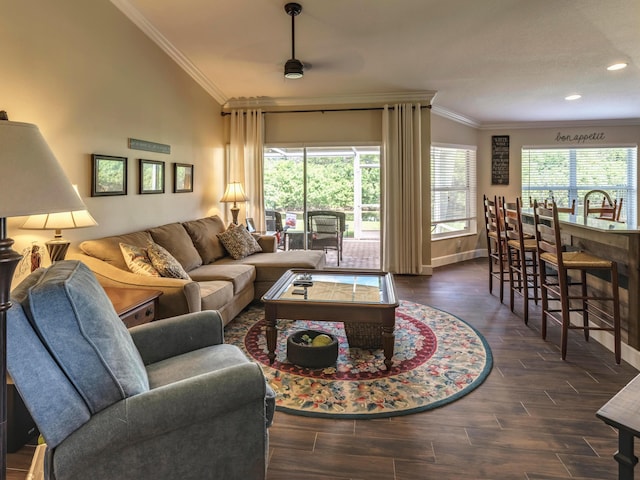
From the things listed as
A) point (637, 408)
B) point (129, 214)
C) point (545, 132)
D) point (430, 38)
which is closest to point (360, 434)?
point (637, 408)

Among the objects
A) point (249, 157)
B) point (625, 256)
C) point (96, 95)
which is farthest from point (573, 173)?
point (96, 95)

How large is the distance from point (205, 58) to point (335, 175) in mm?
2454

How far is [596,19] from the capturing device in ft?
10.9

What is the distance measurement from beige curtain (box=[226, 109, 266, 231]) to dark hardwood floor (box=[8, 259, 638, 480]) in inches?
161

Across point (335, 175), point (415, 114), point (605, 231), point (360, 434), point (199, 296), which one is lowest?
point (360, 434)

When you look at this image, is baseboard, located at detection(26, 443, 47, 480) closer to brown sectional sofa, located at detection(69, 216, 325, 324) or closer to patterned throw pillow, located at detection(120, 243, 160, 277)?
brown sectional sofa, located at detection(69, 216, 325, 324)

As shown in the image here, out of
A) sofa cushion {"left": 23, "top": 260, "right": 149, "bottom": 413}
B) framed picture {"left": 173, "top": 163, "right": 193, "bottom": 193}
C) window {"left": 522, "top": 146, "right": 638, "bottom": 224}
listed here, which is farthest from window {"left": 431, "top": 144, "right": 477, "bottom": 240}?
sofa cushion {"left": 23, "top": 260, "right": 149, "bottom": 413}

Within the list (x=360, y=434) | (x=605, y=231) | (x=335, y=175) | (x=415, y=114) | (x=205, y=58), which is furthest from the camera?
(x=335, y=175)

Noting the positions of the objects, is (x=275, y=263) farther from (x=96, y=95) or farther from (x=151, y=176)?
(x=96, y=95)

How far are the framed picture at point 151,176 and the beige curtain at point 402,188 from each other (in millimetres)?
3020

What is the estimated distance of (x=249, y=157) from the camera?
19.4 ft

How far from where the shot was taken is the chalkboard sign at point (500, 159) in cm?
728

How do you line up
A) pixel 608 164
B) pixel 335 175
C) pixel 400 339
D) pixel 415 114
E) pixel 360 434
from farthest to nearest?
pixel 608 164, pixel 335 175, pixel 415 114, pixel 400 339, pixel 360 434

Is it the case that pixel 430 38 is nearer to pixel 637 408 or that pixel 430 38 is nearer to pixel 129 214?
pixel 129 214
